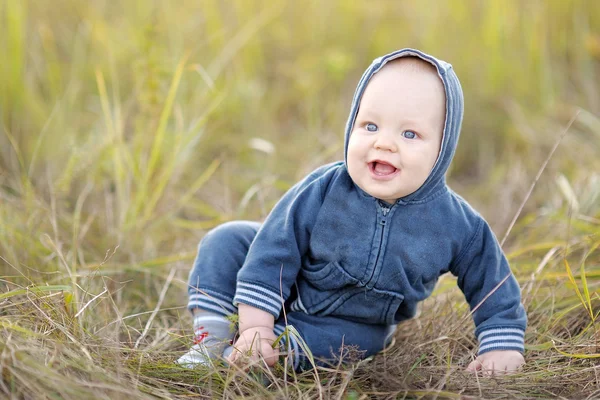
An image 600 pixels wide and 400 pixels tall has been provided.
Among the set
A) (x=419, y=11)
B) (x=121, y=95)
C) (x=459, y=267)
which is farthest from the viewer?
(x=419, y=11)

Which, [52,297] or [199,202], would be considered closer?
[52,297]

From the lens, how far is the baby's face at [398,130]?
188cm

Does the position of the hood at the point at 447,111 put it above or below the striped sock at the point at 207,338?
above

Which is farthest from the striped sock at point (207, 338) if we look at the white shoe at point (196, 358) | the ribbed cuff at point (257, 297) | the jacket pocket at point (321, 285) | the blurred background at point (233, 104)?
the blurred background at point (233, 104)

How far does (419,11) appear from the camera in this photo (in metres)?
4.47

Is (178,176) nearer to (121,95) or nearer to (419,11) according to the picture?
(121,95)

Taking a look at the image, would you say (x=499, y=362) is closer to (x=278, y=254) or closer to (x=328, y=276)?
(x=328, y=276)

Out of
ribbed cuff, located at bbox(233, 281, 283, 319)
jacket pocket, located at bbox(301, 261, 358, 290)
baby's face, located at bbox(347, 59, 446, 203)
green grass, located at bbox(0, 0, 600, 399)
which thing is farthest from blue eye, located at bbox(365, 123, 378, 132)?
green grass, located at bbox(0, 0, 600, 399)

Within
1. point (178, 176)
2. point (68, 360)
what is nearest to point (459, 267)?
point (68, 360)

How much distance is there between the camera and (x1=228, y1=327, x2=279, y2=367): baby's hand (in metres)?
1.92

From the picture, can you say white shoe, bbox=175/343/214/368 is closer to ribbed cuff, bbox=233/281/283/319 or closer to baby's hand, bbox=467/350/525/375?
ribbed cuff, bbox=233/281/283/319

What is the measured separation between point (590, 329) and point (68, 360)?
4.91ft

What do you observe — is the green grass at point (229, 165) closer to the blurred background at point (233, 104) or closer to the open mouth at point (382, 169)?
the blurred background at point (233, 104)

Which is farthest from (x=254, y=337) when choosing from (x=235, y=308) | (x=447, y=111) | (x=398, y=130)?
(x=447, y=111)
